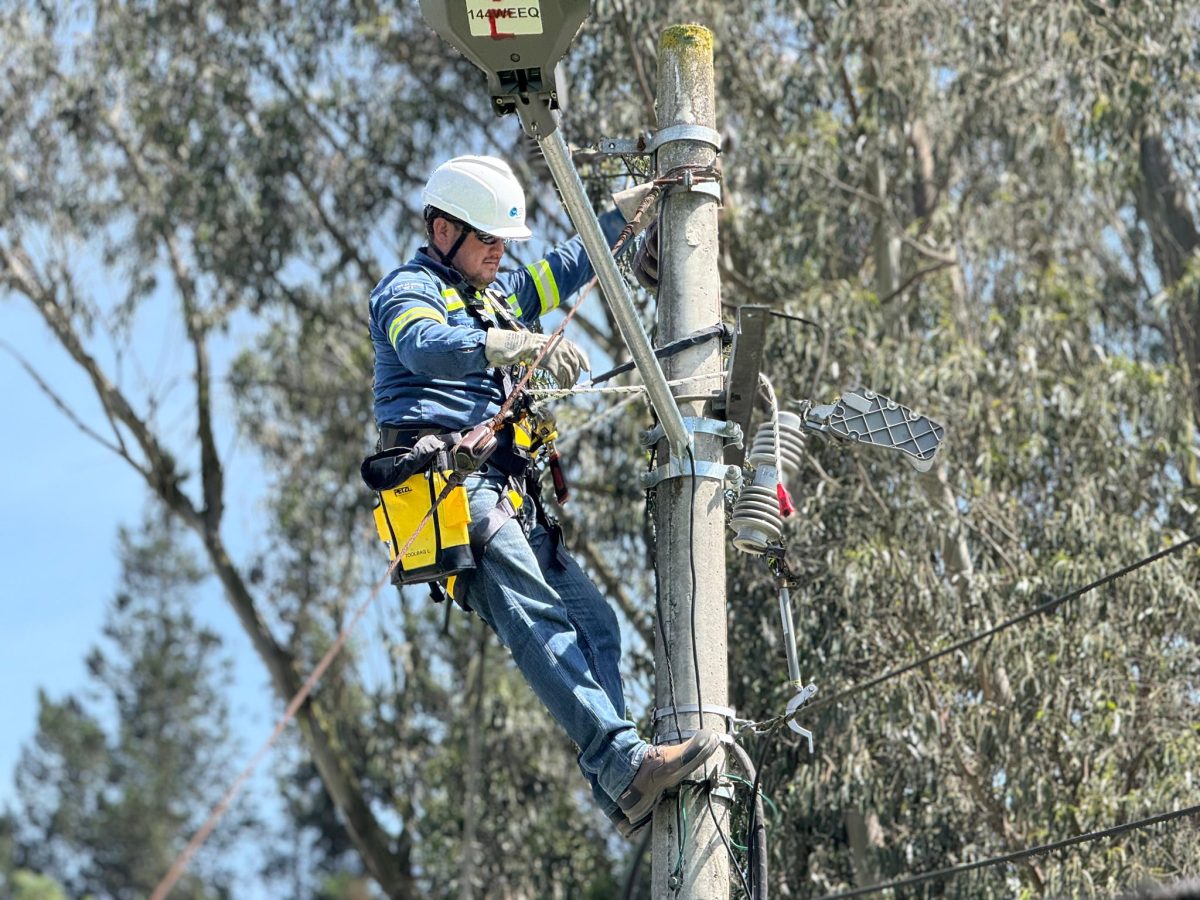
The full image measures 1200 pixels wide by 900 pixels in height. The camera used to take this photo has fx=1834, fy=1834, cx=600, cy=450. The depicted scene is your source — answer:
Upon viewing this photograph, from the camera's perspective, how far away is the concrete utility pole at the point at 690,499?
463 centimetres

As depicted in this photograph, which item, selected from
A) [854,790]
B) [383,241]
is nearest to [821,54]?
[383,241]

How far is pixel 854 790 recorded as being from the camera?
9.89 m

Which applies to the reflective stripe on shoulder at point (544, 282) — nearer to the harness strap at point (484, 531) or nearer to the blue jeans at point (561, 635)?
the blue jeans at point (561, 635)

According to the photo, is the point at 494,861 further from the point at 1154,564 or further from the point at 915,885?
the point at 1154,564

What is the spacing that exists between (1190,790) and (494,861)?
25.3ft

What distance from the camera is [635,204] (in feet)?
17.8

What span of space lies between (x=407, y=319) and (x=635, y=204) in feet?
2.91

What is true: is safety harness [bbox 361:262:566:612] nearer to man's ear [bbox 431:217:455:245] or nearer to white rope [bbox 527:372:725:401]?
white rope [bbox 527:372:725:401]

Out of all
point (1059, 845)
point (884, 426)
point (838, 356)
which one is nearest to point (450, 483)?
point (884, 426)

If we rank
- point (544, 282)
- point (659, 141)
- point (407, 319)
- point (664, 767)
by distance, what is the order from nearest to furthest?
point (664, 767), point (407, 319), point (659, 141), point (544, 282)

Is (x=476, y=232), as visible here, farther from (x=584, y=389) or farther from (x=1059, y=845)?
(x=1059, y=845)

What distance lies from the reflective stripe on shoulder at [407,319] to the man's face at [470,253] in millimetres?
381

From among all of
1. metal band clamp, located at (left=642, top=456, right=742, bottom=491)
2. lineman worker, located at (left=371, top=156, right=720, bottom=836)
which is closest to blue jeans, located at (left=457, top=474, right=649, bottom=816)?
lineman worker, located at (left=371, top=156, right=720, bottom=836)

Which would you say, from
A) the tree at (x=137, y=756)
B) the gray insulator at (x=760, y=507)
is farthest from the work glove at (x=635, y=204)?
the tree at (x=137, y=756)
